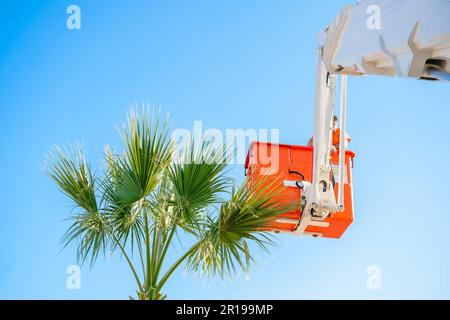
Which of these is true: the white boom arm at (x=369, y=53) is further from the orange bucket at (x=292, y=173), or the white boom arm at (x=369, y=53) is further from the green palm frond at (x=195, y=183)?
the green palm frond at (x=195, y=183)

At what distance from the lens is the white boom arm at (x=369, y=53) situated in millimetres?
4184

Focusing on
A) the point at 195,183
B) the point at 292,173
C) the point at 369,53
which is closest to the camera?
the point at 369,53

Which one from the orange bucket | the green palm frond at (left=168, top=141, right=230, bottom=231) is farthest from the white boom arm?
the green palm frond at (left=168, top=141, right=230, bottom=231)

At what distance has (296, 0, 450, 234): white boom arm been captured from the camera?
4184mm

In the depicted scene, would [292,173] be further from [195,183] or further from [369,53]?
[369,53]

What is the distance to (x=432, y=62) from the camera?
4.52 m

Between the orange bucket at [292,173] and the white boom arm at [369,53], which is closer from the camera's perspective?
the white boom arm at [369,53]

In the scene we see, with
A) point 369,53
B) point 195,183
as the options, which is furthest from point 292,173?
point 369,53

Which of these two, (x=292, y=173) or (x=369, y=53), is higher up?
(x=369, y=53)

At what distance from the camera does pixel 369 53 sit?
540cm

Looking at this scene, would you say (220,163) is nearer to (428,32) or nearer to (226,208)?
(226,208)

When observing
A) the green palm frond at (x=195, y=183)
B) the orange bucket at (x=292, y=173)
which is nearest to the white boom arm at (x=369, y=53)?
the orange bucket at (x=292, y=173)

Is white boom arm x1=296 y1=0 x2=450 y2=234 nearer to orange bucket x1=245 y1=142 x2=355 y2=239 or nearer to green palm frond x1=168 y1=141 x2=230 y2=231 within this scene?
orange bucket x1=245 y1=142 x2=355 y2=239
